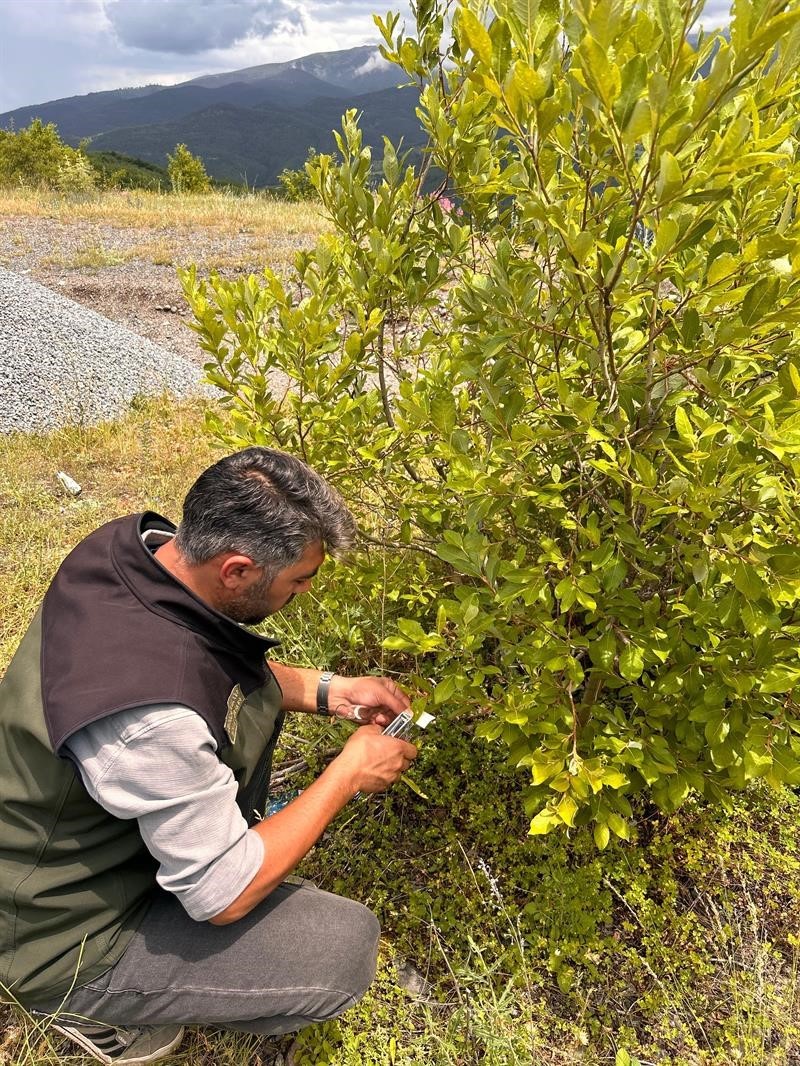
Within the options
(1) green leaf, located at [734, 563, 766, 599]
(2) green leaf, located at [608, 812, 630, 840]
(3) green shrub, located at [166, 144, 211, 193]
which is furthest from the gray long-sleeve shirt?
(3) green shrub, located at [166, 144, 211, 193]

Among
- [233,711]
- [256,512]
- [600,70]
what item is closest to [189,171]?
[256,512]

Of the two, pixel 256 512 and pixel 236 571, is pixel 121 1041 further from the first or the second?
pixel 256 512

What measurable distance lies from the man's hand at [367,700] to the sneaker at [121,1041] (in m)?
1.07

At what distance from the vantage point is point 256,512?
178cm

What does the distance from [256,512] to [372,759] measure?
86 cm

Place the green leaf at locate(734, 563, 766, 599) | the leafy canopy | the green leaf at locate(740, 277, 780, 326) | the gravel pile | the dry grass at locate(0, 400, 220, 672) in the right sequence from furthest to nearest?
1. the gravel pile
2. the dry grass at locate(0, 400, 220, 672)
3. the green leaf at locate(734, 563, 766, 599)
4. the green leaf at locate(740, 277, 780, 326)
5. the leafy canopy

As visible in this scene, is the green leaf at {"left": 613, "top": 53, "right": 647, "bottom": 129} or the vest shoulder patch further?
the vest shoulder patch

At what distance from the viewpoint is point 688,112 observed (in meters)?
0.99

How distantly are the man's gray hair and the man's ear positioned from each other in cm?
2

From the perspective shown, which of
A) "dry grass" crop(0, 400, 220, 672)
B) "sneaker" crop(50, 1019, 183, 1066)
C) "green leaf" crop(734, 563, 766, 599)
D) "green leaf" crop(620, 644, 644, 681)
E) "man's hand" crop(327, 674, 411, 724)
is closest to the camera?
"green leaf" crop(734, 563, 766, 599)

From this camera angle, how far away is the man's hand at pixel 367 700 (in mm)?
2350

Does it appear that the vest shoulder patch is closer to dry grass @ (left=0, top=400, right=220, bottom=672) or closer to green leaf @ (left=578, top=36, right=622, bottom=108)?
green leaf @ (left=578, top=36, right=622, bottom=108)

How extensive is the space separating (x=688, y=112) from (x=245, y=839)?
1807 millimetres

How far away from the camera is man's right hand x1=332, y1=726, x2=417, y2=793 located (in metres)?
1.98
